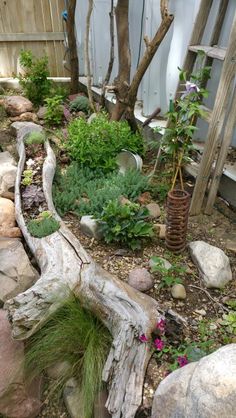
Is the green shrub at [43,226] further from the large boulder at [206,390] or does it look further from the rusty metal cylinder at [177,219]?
the large boulder at [206,390]

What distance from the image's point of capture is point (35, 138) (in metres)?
4.06

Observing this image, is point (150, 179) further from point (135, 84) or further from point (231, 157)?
point (135, 84)

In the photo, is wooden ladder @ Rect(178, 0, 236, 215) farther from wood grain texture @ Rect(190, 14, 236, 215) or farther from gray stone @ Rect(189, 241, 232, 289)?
gray stone @ Rect(189, 241, 232, 289)

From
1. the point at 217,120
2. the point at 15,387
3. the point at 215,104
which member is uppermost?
the point at 215,104

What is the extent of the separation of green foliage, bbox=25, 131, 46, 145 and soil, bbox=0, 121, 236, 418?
46.7 inches

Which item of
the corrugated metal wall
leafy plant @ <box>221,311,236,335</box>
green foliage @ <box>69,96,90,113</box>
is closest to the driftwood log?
leafy plant @ <box>221,311,236,335</box>

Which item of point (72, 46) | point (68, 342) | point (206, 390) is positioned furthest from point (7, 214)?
point (72, 46)

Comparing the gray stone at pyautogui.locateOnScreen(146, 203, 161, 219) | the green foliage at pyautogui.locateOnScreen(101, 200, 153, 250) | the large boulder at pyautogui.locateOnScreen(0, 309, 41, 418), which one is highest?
the green foliage at pyautogui.locateOnScreen(101, 200, 153, 250)

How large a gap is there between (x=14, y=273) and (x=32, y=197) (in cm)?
92

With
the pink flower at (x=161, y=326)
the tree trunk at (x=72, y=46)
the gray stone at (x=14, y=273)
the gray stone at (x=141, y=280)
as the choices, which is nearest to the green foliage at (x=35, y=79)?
the tree trunk at (x=72, y=46)

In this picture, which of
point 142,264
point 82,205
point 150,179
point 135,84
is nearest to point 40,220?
point 82,205

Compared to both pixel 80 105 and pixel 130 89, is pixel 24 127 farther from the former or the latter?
pixel 130 89

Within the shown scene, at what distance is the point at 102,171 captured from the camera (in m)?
3.82

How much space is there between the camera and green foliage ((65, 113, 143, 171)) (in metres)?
3.76
